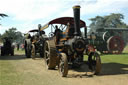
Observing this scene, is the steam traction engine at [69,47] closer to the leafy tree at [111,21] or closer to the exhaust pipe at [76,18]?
the exhaust pipe at [76,18]

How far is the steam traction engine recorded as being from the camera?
691 cm

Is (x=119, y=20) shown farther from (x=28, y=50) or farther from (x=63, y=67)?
(x=63, y=67)

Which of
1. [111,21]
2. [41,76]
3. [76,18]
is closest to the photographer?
[41,76]

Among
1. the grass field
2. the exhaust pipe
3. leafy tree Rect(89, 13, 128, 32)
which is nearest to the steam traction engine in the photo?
the exhaust pipe

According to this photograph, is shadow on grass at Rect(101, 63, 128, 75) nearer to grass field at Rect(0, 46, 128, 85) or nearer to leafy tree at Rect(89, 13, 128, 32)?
grass field at Rect(0, 46, 128, 85)

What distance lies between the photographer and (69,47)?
7375 mm

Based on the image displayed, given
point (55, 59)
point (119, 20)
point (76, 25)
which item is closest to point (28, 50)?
point (55, 59)

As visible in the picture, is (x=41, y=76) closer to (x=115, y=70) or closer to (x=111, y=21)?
(x=115, y=70)

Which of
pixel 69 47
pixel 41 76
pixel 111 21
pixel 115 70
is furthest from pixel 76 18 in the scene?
pixel 111 21

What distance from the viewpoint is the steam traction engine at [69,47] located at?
691 centimetres

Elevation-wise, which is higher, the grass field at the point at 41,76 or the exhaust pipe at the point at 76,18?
the exhaust pipe at the point at 76,18

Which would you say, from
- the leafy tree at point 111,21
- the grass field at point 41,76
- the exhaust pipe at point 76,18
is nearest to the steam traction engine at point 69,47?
the exhaust pipe at point 76,18

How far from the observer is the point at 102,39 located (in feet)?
57.7

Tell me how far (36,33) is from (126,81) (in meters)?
11.4
